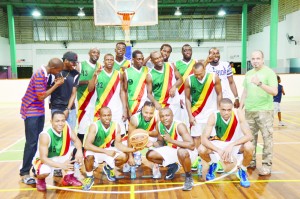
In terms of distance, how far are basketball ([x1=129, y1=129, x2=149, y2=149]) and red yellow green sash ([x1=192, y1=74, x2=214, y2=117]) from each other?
44.1 inches

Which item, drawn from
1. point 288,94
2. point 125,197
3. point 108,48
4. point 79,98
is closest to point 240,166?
point 125,197

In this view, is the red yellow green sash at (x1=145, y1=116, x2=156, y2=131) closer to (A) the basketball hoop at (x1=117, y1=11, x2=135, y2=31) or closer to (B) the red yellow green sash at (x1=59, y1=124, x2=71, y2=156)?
(B) the red yellow green sash at (x1=59, y1=124, x2=71, y2=156)

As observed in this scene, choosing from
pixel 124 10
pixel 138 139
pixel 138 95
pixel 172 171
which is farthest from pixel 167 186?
pixel 124 10

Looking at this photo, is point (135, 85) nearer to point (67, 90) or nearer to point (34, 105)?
point (67, 90)

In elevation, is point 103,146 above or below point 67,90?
below

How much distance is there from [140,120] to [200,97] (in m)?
1.05

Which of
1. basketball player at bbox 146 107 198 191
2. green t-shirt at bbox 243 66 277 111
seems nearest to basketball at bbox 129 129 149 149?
basketball player at bbox 146 107 198 191

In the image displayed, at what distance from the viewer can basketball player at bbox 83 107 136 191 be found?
4.56 meters

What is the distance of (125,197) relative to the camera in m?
4.18

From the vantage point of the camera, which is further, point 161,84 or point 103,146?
point 161,84

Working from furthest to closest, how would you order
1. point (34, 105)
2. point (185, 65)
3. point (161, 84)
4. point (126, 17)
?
point (126, 17) → point (185, 65) → point (161, 84) → point (34, 105)

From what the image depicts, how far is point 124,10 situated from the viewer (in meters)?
11.7

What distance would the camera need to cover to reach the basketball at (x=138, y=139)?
4.49m

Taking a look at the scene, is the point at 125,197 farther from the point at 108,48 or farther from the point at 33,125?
the point at 108,48
